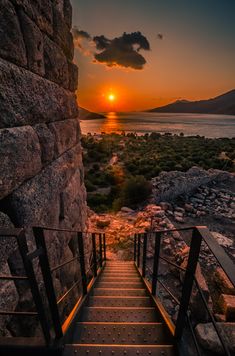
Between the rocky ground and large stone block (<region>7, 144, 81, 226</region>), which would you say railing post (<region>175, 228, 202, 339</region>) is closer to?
large stone block (<region>7, 144, 81, 226</region>)

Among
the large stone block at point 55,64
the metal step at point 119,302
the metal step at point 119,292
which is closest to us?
the large stone block at point 55,64

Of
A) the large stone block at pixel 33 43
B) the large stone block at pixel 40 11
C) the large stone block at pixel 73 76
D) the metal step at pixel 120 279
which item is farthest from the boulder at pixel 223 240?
the large stone block at pixel 40 11

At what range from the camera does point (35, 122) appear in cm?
212

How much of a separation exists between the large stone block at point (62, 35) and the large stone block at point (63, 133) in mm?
1081

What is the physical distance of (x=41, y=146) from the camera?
7.38 feet

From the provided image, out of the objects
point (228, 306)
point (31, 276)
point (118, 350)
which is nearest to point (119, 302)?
point (118, 350)

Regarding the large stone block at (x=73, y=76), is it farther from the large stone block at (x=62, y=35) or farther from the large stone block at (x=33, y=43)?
the large stone block at (x=33, y=43)

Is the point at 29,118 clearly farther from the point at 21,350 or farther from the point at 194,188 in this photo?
the point at 194,188

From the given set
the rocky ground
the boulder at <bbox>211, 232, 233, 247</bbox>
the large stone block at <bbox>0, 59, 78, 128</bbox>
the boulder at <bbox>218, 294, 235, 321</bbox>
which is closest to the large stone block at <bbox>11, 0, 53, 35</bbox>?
the large stone block at <bbox>0, 59, 78, 128</bbox>

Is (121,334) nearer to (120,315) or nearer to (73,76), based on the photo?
(120,315)

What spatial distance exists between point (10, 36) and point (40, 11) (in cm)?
82

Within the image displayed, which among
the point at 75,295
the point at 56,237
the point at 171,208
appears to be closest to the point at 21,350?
the point at 56,237

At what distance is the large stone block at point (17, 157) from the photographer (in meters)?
1.57

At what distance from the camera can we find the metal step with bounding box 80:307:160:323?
2.31m
